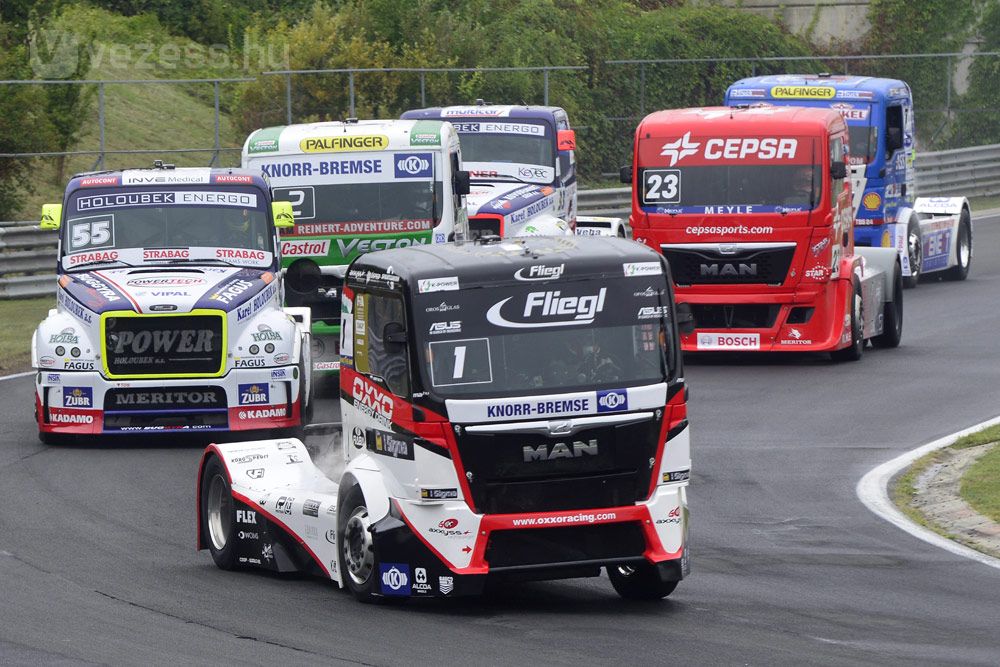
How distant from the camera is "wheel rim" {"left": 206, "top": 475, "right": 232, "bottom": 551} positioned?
11102 mm

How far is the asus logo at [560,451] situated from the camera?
938 cm

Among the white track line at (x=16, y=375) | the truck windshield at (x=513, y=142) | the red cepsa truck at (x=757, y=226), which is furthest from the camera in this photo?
the truck windshield at (x=513, y=142)

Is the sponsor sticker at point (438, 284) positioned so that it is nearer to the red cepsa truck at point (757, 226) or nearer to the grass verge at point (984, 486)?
the grass verge at point (984, 486)

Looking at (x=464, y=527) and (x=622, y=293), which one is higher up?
(x=622, y=293)

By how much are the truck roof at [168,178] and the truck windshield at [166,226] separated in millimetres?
66

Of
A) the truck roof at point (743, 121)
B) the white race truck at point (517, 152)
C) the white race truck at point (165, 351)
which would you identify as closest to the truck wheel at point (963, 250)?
the white race truck at point (517, 152)

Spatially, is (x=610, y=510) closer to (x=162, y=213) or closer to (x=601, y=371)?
(x=601, y=371)

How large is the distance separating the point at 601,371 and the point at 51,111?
22.8m

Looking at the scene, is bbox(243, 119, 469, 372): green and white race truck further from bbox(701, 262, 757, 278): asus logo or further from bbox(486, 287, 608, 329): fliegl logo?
bbox(486, 287, 608, 329): fliegl logo

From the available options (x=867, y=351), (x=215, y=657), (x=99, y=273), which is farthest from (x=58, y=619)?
(x=867, y=351)

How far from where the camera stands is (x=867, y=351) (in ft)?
72.3

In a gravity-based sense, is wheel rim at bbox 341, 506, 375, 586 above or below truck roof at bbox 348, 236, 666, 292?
below

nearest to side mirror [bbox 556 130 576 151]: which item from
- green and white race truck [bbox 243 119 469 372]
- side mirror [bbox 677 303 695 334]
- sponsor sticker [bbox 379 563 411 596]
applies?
green and white race truck [bbox 243 119 469 372]

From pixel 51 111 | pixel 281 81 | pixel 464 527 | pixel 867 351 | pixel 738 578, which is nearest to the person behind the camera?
pixel 464 527
